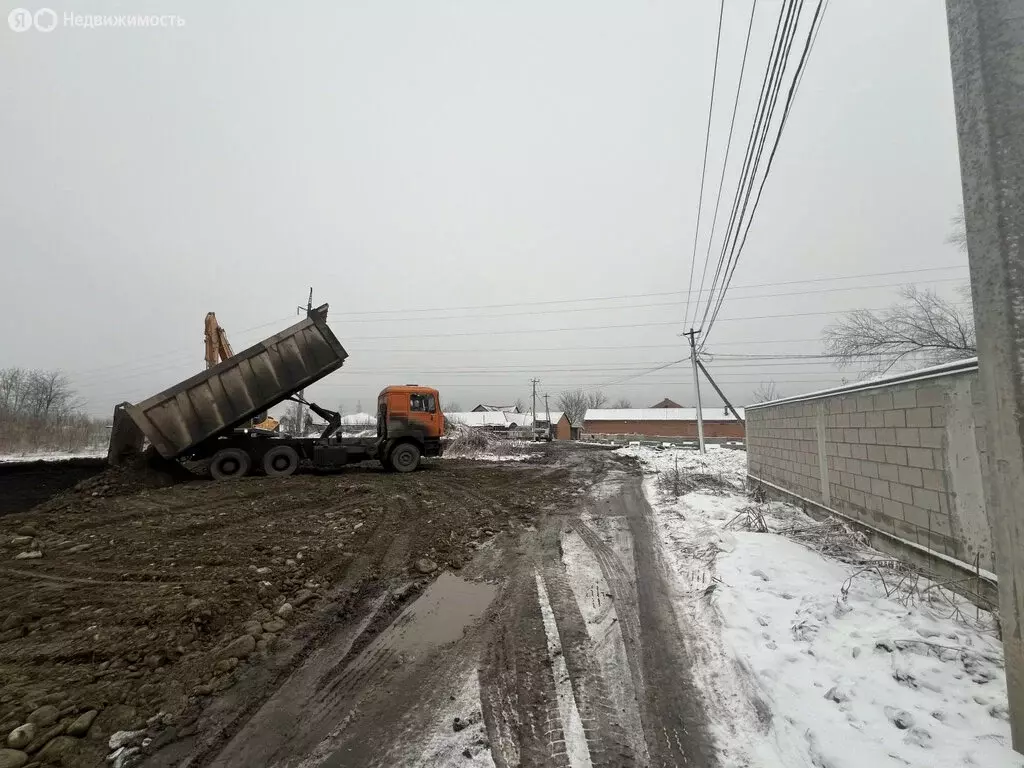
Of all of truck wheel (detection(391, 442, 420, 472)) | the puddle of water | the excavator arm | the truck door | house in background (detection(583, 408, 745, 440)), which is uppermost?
the excavator arm

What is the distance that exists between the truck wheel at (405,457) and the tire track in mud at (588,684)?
10.4m

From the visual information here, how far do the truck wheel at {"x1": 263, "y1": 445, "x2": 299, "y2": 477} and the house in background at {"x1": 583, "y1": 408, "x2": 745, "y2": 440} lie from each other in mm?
56280

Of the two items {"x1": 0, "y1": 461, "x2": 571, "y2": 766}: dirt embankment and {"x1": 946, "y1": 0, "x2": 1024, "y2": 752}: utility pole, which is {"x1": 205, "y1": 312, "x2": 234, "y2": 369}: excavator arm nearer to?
{"x1": 0, "y1": 461, "x2": 571, "y2": 766}: dirt embankment

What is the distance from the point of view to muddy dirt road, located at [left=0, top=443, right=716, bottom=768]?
256cm

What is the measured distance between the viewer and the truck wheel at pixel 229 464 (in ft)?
41.5

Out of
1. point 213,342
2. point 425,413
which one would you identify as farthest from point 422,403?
point 213,342

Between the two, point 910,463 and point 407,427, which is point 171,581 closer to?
point 910,463

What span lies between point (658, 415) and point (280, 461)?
61.7 m

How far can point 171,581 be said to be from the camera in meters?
4.86

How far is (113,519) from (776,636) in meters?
9.85

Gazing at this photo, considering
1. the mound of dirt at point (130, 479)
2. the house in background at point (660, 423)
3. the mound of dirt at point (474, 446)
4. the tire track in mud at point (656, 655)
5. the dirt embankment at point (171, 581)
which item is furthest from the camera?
the house in background at point (660, 423)

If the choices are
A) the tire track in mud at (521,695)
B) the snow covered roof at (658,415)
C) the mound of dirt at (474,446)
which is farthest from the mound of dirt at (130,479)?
the snow covered roof at (658,415)

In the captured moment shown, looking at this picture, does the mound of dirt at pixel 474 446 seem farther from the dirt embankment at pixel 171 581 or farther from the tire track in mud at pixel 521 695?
the tire track in mud at pixel 521 695

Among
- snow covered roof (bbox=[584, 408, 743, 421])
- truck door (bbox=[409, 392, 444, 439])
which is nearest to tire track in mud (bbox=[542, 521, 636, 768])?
truck door (bbox=[409, 392, 444, 439])
